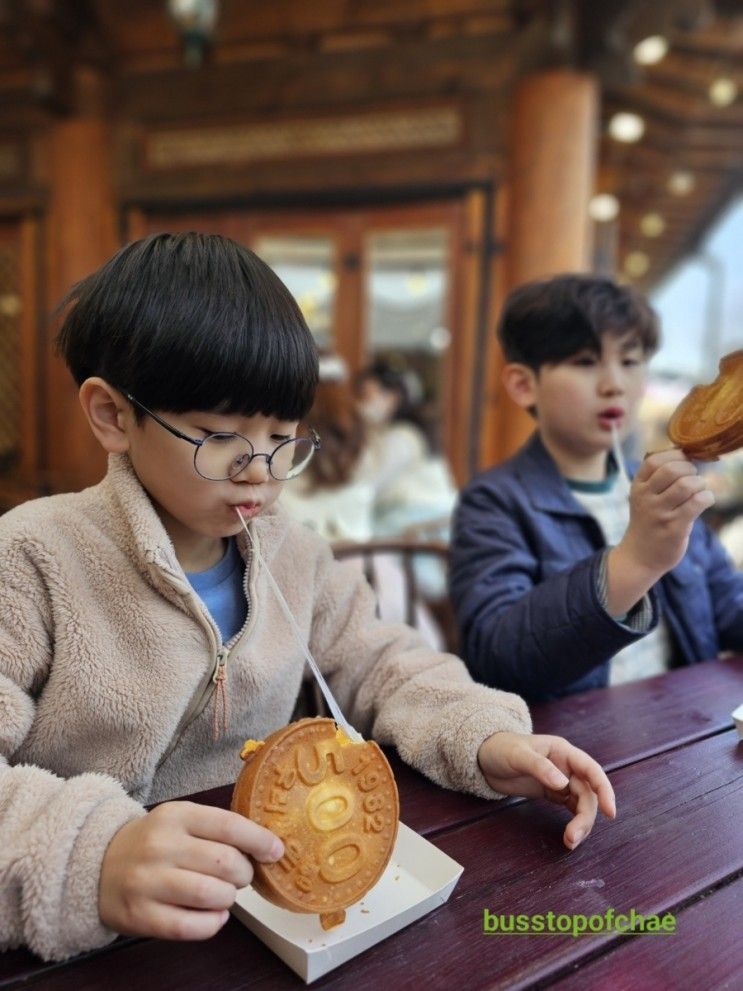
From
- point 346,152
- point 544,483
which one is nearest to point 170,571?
point 544,483

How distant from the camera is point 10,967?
24.0 inches

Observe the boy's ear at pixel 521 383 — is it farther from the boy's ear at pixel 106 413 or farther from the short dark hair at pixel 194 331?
the boy's ear at pixel 106 413

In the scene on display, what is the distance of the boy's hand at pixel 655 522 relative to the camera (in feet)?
3.24

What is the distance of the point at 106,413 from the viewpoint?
88 centimetres

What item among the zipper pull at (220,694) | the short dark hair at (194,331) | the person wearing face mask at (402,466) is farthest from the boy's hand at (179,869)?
the person wearing face mask at (402,466)

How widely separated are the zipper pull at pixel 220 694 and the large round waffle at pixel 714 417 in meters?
0.66

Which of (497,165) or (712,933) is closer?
(712,933)

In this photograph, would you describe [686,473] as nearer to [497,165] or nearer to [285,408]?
[285,408]

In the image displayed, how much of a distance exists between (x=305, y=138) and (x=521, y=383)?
11.7ft

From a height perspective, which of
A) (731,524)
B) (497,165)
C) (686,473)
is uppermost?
(497,165)

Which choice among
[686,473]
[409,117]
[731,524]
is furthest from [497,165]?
[686,473]

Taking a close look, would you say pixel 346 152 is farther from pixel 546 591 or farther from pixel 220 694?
pixel 220 694

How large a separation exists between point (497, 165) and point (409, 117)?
0.60 meters

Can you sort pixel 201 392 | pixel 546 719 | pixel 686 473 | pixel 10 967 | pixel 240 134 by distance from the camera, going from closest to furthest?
1. pixel 10 967
2. pixel 201 392
3. pixel 686 473
4. pixel 546 719
5. pixel 240 134
